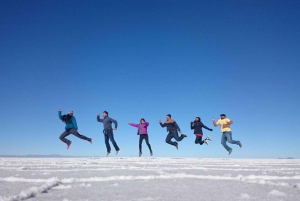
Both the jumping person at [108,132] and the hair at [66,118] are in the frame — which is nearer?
the hair at [66,118]

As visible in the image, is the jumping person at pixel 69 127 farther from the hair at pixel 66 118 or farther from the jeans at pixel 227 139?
the jeans at pixel 227 139

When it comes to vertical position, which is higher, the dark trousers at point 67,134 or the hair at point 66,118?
the hair at point 66,118

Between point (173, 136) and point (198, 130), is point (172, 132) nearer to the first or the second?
point (173, 136)

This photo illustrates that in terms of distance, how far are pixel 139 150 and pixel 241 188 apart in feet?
38.3

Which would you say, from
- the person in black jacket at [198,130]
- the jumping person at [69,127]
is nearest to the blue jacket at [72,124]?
the jumping person at [69,127]

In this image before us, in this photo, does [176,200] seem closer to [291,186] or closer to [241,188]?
[241,188]

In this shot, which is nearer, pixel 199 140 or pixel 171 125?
pixel 171 125

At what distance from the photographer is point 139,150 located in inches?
531

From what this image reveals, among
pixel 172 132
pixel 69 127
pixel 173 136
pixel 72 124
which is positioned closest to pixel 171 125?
pixel 172 132

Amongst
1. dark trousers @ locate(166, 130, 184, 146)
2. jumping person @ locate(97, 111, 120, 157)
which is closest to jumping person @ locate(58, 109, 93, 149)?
jumping person @ locate(97, 111, 120, 157)

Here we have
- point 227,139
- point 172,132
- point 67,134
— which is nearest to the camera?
point 227,139

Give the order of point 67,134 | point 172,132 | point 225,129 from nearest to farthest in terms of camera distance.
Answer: point 225,129, point 67,134, point 172,132

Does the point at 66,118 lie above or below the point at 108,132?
above

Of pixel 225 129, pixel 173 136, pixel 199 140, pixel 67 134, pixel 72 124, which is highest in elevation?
pixel 72 124
